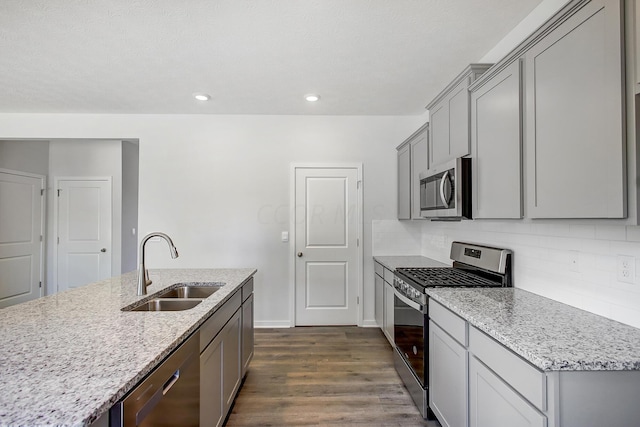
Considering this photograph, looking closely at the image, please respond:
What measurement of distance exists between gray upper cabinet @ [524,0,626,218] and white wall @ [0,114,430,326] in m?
2.47

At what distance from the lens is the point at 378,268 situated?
3.58 metres

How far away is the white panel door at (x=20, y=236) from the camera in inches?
168

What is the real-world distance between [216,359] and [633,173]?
2.01m

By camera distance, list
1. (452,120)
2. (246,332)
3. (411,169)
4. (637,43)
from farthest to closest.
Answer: (411,169) < (246,332) < (452,120) < (637,43)

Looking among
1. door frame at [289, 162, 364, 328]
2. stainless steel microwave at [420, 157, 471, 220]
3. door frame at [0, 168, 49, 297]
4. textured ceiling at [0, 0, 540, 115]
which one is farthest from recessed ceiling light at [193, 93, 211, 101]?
door frame at [0, 168, 49, 297]

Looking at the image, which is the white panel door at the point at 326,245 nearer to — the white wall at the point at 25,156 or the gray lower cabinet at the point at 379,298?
the gray lower cabinet at the point at 379,298

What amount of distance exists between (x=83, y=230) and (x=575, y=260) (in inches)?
240

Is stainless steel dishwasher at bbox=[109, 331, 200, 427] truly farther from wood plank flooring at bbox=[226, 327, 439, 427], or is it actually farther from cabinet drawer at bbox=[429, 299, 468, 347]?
cabinet drawer at bbox=[429, 299, 468, 347]

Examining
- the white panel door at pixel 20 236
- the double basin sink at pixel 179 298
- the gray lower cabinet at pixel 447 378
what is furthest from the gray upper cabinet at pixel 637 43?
the white panel door at pixel 20 236

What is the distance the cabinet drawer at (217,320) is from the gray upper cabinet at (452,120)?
186 cm

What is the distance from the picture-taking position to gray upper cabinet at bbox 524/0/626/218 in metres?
1.06

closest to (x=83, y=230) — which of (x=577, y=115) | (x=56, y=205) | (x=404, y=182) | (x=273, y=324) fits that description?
(x=56, y=205)

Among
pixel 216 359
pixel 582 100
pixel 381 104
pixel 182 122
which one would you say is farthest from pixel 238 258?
pixel 582 100

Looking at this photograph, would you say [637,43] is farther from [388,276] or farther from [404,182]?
[404,182]
